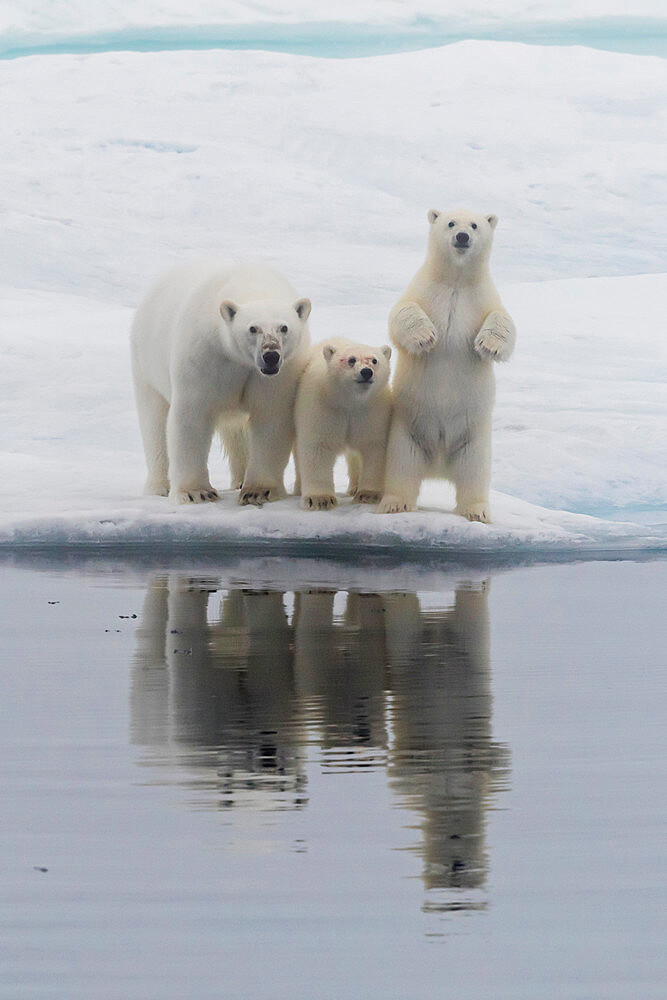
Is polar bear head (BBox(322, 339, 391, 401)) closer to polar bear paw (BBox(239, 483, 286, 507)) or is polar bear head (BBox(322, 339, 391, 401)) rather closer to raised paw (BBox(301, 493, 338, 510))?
raised paw (BBox(301, 493, 338, 510))

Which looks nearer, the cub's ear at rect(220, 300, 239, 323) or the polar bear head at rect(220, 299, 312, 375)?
the polar bear head at rect(220, 299, 312, 375)

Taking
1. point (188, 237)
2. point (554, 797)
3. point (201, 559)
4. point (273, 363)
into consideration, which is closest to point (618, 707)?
point (554, 797)

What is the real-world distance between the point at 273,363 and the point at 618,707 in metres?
3.88

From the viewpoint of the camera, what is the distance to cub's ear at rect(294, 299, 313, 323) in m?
7.92

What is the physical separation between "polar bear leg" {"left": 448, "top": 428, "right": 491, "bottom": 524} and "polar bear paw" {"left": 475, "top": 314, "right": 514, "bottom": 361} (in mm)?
441

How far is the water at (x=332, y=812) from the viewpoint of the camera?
2.17 m

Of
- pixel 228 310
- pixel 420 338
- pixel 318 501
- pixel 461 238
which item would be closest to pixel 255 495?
pixel 318 501

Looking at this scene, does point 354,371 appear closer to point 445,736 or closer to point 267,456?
point 267,456

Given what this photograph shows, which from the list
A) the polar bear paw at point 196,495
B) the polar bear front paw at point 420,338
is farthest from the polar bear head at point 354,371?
the polar bear paw at point 196,495

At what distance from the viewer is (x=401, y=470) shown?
806 centimetres

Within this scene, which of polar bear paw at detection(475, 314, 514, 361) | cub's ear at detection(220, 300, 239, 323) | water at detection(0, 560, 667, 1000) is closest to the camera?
water at detection(0, 560, 667, 1000)

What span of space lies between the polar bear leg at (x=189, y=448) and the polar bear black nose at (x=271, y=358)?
69 centimetres

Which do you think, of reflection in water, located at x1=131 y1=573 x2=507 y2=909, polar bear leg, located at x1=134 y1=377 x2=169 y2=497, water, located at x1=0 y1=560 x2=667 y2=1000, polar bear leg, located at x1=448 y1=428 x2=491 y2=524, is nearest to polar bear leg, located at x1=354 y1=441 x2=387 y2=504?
polar bear leg, located at x1=448 y1=428 x2=491 y2=524

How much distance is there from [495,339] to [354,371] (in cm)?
75
